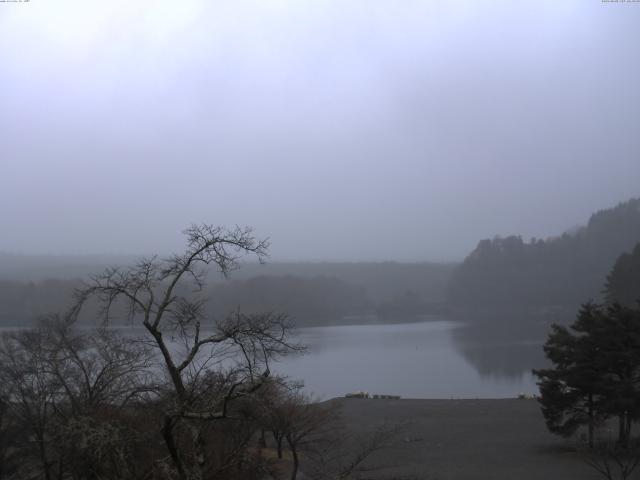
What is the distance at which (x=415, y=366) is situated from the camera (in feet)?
99.9

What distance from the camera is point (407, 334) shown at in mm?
46438

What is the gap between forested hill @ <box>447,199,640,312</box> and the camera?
71688 mm

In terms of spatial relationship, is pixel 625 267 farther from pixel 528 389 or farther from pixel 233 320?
pixel 233 320

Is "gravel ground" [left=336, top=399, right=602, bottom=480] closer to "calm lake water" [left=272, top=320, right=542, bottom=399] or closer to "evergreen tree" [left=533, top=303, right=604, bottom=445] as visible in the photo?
"evergreen tree" [left=533, top=303, right=604, bottom=445]

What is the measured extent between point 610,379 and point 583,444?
3.99 ft

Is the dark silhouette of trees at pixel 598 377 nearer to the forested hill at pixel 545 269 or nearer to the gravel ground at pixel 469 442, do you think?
the gravel ground at pixel 469 442

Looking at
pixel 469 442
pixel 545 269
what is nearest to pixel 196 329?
pixel 469 442

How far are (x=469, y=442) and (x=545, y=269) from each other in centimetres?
6613

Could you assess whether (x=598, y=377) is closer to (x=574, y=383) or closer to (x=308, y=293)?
(x=574, y=383)

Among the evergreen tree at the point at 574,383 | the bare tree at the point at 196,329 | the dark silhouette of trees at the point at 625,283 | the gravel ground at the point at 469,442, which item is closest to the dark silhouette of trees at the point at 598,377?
the evergreen tree at the point at 574,383

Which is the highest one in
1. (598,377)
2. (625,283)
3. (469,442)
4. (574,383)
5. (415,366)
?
(625,283)

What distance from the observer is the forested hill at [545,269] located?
71.7 m

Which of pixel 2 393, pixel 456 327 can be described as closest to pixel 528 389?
pixel 2 393

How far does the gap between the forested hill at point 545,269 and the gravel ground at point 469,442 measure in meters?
54.3
